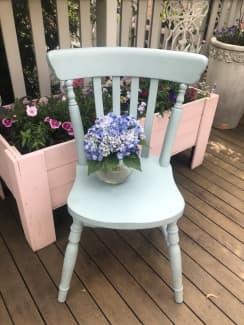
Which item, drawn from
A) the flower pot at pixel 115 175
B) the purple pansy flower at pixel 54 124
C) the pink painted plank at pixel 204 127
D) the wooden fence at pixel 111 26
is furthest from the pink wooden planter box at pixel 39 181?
the pink painted plank at pixel 204 127

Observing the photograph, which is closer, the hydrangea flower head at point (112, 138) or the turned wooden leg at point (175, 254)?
the hydrangea flower head at point (112, 138)

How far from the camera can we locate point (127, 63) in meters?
1.12

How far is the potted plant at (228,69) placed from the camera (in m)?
2.15

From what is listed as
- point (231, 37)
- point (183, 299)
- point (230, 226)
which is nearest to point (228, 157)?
point (230, 226)

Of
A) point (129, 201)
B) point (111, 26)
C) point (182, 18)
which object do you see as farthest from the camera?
point (182, 18)

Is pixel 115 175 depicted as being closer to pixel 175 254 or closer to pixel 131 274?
pixel 175 254

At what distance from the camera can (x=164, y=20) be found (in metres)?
2.00

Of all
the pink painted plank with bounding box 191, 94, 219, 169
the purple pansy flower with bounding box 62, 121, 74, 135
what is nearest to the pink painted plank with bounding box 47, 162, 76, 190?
the purple pansy flower with bounding box 62, 121, 74, 135

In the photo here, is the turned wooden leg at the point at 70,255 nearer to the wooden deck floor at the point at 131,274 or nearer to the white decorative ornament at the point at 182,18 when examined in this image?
the wooden deck floor at the point at 131,274

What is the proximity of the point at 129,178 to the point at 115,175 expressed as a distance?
94 millimetres

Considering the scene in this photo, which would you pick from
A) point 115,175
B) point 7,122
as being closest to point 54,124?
point 7,122

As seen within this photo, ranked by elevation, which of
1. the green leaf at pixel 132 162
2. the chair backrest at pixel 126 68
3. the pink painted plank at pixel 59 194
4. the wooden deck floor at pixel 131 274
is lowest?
the wooden deck floor at pixel 131 274

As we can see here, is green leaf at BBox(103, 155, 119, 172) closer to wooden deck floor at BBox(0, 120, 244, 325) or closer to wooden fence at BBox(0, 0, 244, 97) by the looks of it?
wooden deck floor at BBox(0, 120, 244, 325)

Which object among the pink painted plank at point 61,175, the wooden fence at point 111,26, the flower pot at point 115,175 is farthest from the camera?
the wooden fence at point 111,26
